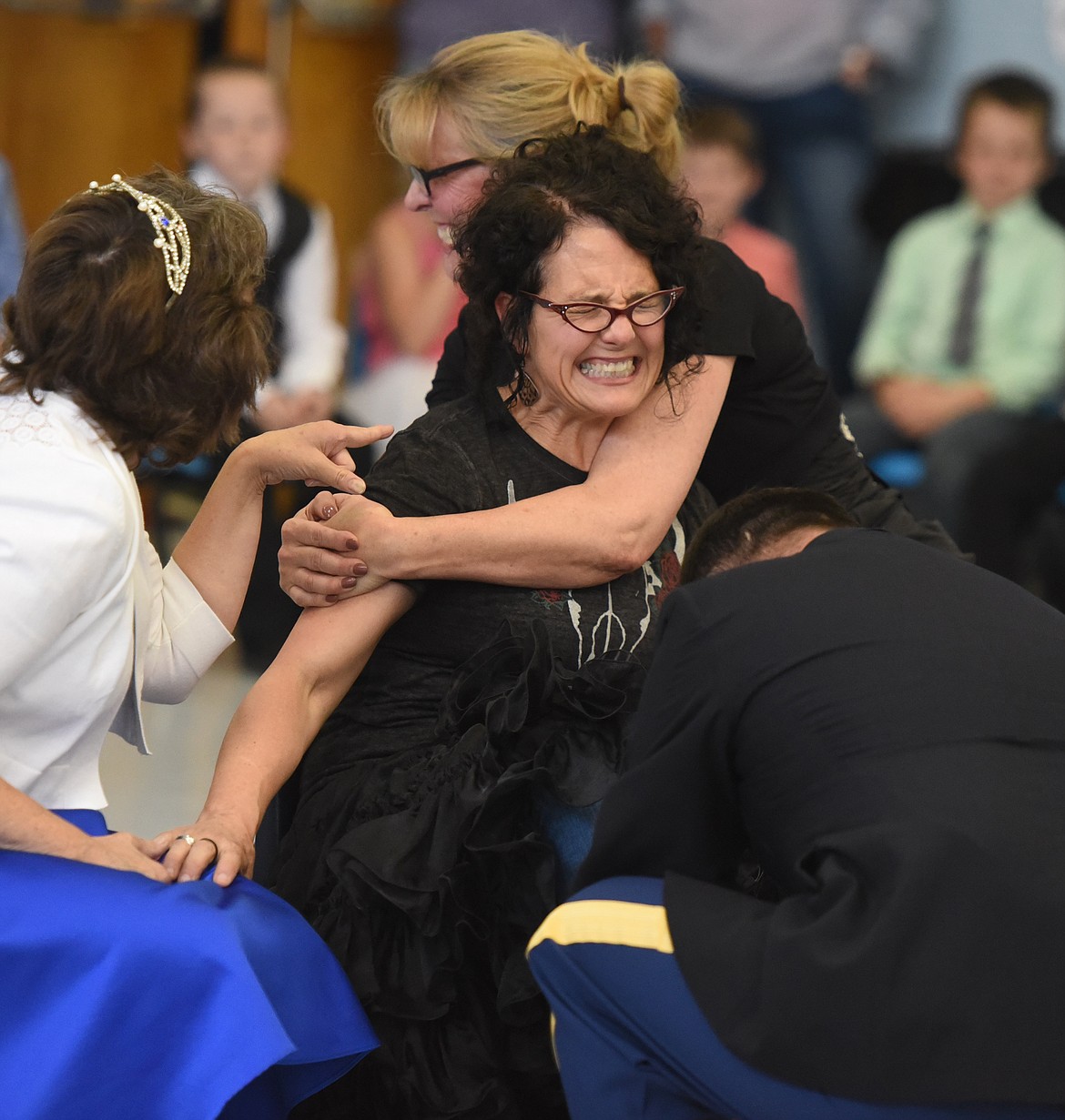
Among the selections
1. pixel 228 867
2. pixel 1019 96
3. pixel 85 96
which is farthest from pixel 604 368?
pixel 85 96

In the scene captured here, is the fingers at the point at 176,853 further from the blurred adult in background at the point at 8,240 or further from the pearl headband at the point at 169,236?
the blurred adult in background at the point at 8,240

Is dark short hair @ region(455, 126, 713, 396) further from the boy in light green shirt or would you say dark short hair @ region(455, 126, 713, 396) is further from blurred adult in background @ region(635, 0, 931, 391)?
blurred adult in background @ region(635, 0, 931, 391)

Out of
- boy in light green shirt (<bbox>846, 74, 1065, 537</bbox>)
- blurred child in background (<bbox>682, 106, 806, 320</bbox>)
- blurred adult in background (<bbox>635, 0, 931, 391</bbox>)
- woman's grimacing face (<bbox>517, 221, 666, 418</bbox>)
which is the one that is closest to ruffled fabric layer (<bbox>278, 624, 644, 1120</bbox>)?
woman's grimacing face (<bbox>517, 221, 666, 418</bbox>)

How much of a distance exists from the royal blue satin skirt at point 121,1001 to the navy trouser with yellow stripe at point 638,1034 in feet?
0.94

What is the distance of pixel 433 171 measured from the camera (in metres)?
2.42

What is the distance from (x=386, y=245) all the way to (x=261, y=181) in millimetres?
428

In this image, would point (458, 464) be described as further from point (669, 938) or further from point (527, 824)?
point (669, 938)

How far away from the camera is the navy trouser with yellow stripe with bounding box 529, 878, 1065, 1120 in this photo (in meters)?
1.51

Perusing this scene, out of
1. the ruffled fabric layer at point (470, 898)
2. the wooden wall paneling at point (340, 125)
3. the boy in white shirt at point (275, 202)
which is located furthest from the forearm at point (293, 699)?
the wooden wall paneling at point (340, 125)

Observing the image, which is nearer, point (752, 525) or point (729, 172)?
point (752, 525)

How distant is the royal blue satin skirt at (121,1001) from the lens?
161 centimetres

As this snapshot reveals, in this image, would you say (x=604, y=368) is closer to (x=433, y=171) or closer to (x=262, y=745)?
(x=433, y=171)

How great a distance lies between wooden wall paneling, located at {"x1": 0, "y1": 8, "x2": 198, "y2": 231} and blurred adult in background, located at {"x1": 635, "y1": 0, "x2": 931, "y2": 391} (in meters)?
1.74

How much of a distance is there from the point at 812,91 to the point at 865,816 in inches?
161
